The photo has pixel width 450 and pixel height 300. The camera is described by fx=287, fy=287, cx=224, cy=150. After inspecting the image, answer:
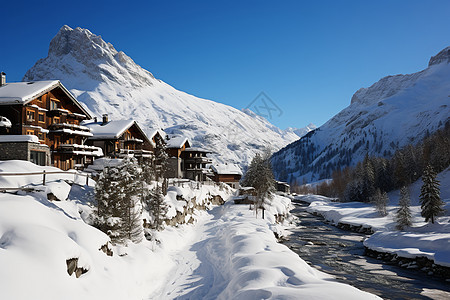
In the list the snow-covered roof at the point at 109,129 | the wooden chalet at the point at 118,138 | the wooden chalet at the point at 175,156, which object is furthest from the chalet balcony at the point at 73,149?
the wooden chalet at the point at 175,156

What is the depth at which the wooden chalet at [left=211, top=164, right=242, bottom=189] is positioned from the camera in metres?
97.2

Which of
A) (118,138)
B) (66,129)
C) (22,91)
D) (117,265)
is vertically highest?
(22,91)

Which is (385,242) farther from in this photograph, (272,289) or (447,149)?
(447,149)

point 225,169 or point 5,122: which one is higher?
point 5,122

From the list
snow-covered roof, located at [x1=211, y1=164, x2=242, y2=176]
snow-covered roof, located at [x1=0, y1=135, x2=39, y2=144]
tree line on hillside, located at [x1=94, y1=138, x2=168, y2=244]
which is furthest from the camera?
snow-covered roof, located at [x1=211, y1=164, x2=242, y2=176]

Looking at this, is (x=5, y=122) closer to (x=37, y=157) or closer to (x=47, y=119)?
(x=37, y=157)

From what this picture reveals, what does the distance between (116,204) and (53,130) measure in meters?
22.7

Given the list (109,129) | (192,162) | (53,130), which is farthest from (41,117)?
(192,162)

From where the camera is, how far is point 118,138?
159 ft

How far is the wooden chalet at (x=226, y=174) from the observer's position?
9719cm

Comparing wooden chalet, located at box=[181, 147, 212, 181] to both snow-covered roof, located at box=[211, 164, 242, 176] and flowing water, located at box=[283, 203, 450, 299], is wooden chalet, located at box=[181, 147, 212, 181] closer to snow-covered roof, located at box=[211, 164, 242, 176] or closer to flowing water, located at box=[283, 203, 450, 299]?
snow-covered roof, located at box=[211, 164, 242, 176]

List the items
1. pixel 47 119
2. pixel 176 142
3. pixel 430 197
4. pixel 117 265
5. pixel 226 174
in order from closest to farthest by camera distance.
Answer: pixel 117 265 → pixel 47 119 → pixel 430 197 → pixel 176 142 → pixel 226 174

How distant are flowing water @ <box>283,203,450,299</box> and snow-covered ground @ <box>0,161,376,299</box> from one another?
20.0 ft

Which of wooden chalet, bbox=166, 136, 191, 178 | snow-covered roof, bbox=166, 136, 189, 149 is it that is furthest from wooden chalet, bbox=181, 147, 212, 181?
snow-covered roof, bbox=166, 136, 189, 149
